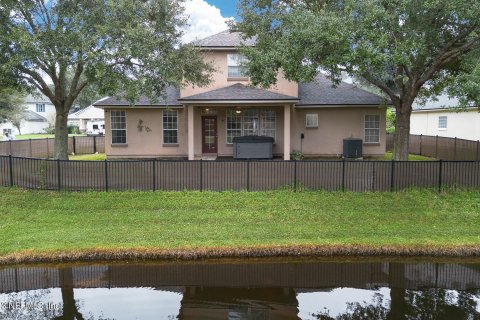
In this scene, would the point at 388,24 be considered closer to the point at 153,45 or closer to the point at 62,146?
the point at 153,45

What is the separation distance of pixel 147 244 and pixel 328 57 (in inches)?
314

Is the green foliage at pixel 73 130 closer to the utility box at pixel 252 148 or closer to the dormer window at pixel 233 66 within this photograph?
the dormer window at pixel 233 66

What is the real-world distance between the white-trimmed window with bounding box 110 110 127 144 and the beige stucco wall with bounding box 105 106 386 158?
0.68ft

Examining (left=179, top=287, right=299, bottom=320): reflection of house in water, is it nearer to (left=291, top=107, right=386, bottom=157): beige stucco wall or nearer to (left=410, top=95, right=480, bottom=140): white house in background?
(left=291, top=107, right=386, bottom=157): beige stucco wall

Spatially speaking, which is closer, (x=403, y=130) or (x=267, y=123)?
(x=403, y=130)

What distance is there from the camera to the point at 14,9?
46.5 ft

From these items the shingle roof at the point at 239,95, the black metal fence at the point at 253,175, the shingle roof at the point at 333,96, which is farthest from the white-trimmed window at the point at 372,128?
the black metal fence at the point at 253,175

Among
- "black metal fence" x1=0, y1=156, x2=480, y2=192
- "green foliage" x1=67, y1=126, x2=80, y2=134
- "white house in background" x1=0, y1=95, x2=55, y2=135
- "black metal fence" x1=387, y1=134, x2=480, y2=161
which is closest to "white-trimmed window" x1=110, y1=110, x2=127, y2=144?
"black metal fence" x1=0, y1=156, x2=480, y2=192

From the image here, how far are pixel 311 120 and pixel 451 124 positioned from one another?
39.6 ft

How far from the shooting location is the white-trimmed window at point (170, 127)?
21.6 meters

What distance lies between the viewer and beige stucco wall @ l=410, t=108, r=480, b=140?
24.8m

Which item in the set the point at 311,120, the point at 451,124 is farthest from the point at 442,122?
the point at 311,120

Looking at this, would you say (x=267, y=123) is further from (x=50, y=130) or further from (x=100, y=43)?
(x=50, y=130)

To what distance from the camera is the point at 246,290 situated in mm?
7711
